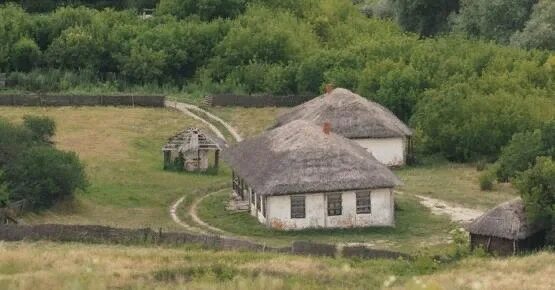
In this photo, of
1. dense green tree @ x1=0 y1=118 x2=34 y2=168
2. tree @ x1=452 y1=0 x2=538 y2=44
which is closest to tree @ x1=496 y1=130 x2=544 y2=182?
dense green tree @ x1=0 y1=118 x2=34 y2=168

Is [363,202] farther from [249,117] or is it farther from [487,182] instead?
[249,117]

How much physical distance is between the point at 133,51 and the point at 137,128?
48.5ft

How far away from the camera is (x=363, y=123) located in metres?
52.7

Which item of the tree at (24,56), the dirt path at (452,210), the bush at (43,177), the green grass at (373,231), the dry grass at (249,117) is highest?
the tree at (24,56)

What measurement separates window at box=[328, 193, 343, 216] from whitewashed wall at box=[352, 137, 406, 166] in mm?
9986

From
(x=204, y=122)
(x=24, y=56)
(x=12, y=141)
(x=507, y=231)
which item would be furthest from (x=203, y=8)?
(x=507, y=231)

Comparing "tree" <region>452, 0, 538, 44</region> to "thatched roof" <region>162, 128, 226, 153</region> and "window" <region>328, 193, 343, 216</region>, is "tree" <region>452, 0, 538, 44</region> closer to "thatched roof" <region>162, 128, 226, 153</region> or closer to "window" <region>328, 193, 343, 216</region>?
"thatched roof" <region>162, 128, 226, 153</region>

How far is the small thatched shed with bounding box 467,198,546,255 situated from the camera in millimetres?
37938

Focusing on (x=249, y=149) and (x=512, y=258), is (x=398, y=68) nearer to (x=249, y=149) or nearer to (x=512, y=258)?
(x=249, y=149)

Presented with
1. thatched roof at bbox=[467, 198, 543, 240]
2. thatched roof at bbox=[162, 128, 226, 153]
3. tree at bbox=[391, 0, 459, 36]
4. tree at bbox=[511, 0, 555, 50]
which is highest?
tree at bbox=[391, 0, 459, 36]

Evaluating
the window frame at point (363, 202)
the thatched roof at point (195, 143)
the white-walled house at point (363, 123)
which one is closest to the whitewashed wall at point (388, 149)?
the white-walled house at point (363, 123)

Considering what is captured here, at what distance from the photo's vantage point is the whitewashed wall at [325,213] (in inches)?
1671

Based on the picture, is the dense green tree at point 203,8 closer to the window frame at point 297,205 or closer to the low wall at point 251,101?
the low wall at point 251,101

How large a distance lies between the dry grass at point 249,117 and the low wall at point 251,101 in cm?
61
